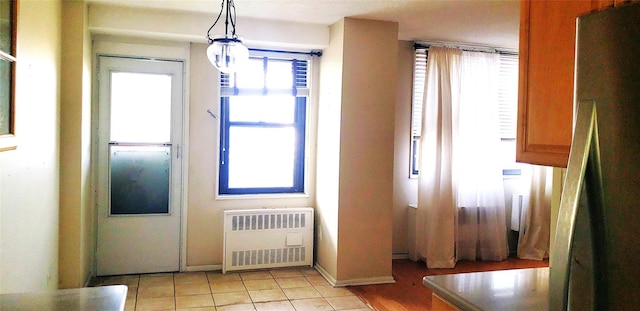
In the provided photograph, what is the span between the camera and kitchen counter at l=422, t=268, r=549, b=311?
1.47 metres

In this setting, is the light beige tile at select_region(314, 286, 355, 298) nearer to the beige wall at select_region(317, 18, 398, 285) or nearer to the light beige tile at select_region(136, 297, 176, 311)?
the beige wall at select_region(317, 18, 398, 285)

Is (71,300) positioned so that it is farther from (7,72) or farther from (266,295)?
(266,295)

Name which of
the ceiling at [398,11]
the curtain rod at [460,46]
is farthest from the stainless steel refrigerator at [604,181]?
the curtain rod at [460,46]

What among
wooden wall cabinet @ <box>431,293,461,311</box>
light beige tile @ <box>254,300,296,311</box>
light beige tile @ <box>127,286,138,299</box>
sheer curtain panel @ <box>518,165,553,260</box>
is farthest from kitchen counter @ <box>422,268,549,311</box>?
sheer curtain panel @ <box>518,165,553,260</box>

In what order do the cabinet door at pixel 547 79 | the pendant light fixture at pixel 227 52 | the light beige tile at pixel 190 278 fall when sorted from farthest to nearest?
1. the light beige tile at pixel 190 278
2. the pendant light fixture at pixel 227 52
3. the cabinet door at pixel 547 79

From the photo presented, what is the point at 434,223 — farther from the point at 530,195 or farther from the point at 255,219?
the point at 255,219

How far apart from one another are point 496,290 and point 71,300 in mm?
1368

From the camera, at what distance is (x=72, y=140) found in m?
3.64

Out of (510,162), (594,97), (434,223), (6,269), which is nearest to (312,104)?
A: (434,223)

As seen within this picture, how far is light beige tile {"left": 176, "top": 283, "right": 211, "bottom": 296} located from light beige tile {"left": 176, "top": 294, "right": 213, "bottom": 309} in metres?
0.08

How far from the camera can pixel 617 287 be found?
0.94 meters

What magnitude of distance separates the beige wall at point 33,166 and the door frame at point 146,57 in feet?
2.22

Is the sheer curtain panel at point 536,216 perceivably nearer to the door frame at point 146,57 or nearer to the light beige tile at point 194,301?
the light beige tile at point 194,301

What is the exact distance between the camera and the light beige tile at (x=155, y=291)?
3.84m
